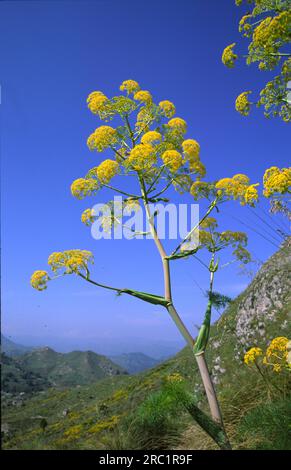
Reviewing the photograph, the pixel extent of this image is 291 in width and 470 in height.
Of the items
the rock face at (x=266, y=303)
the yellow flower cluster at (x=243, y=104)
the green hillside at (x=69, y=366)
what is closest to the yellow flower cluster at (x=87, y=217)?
the yellow flower cluster at (x=243, y=104)

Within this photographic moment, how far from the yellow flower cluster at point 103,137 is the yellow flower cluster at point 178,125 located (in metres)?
1.05

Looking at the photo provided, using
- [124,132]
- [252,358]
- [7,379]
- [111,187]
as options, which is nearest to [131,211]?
[111,187]

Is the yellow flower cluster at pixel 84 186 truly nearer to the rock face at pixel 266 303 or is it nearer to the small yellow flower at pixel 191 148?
the small yellow flower at pixel 191 148

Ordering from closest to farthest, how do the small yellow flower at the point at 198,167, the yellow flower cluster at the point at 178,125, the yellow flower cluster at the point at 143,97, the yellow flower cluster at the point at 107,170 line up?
1. the yellow flower cluster at the point at 107,170
2. the small yellow flower at the point at 198,167
3. the yellow flower cluster at the point at 178,125
4. the yellow flower cluster at the point at 143,97

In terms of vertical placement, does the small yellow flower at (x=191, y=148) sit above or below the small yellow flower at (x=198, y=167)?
above

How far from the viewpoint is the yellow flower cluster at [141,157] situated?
5.47 meters

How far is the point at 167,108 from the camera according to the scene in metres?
6.59

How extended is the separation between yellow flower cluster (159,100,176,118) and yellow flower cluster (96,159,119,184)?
5.65ft

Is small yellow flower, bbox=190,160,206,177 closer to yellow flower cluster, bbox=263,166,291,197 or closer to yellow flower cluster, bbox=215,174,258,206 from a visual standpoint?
yellow flower cluster, bbox=215,174,258,206

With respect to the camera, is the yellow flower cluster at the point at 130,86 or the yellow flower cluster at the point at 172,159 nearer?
the yellow flower cluster at the point at 172,159

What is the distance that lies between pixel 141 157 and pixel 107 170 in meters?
0.64

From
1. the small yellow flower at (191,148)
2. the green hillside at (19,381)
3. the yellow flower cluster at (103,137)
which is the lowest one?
the green hillside at (19,381)

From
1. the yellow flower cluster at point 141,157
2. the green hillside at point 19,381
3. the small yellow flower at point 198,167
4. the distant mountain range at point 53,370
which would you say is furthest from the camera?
the distant mountain range at point 53,370
